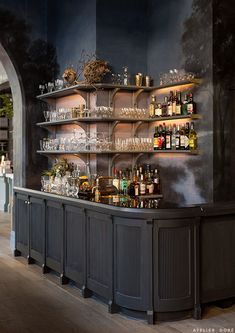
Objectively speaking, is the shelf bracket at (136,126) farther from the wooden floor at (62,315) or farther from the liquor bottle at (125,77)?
the wooden floor at (62,315)

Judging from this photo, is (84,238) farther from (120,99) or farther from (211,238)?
(120,99)

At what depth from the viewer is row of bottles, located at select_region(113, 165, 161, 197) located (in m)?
5.64

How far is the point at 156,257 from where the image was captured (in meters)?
3.99

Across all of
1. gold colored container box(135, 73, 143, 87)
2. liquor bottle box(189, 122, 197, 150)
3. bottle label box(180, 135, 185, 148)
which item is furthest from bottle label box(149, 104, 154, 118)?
liquor bottle box(189, 122, 197, 150)

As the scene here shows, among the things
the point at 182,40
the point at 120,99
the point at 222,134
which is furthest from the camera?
the point at 120,99

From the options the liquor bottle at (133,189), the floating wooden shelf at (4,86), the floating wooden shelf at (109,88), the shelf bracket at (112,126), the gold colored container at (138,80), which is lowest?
the liquor bottle at (133,189)

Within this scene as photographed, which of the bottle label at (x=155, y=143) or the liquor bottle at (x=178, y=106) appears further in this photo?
the bottle label at (x=155, y=143)

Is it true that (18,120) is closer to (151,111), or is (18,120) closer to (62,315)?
(151,111)

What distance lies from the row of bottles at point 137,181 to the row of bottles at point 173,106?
0.72 m

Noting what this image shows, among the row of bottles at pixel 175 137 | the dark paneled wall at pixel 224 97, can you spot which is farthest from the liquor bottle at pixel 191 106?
the dark paneled wall at pixel 224 97

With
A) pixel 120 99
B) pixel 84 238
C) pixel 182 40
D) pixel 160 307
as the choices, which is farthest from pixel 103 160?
pixel 160 307

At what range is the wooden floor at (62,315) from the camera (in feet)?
12.7

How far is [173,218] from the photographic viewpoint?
A: 3.98 m

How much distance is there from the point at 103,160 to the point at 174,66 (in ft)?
4.75
